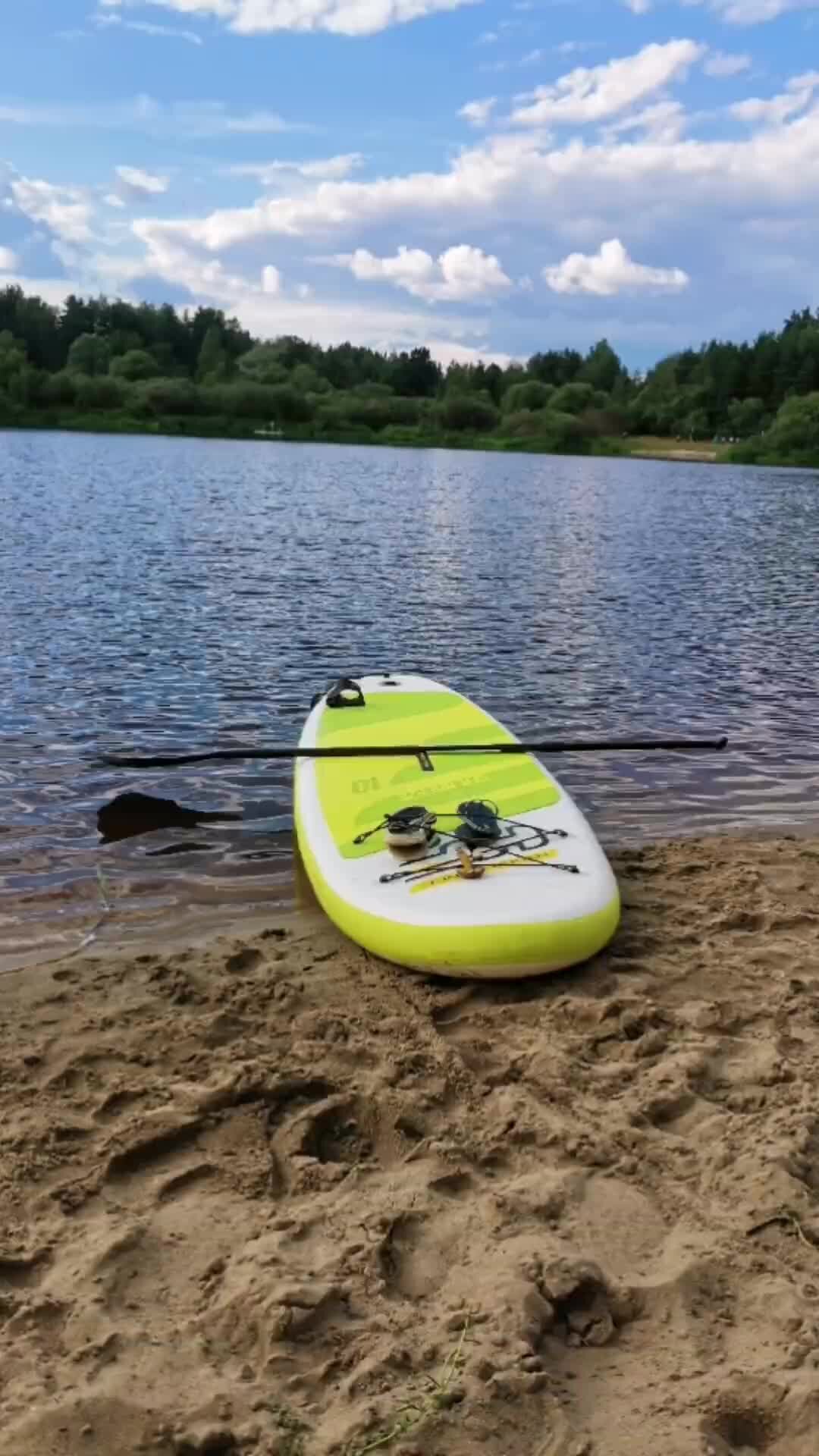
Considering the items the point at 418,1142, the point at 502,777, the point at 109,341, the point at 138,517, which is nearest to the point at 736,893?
the point at 502,777

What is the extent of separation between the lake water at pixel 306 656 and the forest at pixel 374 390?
70.5m

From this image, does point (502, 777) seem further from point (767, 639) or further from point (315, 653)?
point (767, 639)

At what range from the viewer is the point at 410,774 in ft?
24.1

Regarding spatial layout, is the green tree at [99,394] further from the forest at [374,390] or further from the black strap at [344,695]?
the black strap at [344,695]

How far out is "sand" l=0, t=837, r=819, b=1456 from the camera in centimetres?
281

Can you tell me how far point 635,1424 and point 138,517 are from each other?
93.2ft

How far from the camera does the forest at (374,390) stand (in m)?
101

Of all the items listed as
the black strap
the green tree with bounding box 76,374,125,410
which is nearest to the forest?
the green tree with bounding box 76,374,125,410

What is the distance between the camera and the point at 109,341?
134 meters

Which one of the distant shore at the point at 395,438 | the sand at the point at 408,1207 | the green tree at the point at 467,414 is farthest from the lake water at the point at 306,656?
the green tree at the point at 467,414

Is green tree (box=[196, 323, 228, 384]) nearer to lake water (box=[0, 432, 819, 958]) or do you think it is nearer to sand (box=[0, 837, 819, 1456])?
lake water (box=[0, 432, 819, 958])

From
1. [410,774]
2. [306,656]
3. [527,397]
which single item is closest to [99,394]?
[527,397]

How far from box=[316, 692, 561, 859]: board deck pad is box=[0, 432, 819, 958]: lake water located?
22.6 inches

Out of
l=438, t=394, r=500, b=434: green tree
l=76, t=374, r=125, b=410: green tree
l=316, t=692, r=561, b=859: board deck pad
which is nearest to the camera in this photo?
l=316, t=692, r=561, b=859: board deck pad
